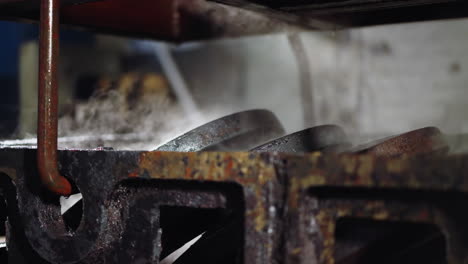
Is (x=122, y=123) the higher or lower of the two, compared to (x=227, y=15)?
lower

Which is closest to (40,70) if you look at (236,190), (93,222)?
(93,222)

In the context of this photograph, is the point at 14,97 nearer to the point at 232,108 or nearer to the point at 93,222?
the point at 232,108

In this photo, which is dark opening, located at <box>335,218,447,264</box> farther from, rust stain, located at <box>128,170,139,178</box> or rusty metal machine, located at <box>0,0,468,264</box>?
rust stain, located at <box>128,170,139,178</box>

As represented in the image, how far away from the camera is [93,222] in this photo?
3.95 feet

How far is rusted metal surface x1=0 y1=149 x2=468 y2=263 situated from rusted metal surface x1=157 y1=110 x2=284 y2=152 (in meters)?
0.24

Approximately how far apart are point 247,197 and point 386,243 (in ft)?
1.12

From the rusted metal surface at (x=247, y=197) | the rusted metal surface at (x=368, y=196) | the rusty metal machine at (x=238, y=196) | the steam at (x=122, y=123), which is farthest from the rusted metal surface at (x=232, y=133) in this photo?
the steam at (x=122, y=123)

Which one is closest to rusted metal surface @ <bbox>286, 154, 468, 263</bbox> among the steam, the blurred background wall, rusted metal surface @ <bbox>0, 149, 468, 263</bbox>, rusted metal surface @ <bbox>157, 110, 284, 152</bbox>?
rusted metal surface @ <bbox>0, 149, 468, 263</bbox>

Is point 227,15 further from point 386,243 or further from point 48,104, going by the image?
point 386,243

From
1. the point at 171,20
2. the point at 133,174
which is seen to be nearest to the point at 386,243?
the point at 133,174

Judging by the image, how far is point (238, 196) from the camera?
1082 millimetres

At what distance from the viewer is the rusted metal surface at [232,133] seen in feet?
4.87

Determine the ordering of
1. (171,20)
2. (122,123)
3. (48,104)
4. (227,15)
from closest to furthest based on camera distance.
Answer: (48,104) < (227,15) < (171,20) < (122,123)

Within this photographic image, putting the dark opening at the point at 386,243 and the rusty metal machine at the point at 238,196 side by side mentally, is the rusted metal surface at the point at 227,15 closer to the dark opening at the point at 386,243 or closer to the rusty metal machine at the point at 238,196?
the rusty metal machine at the point at 238,196
